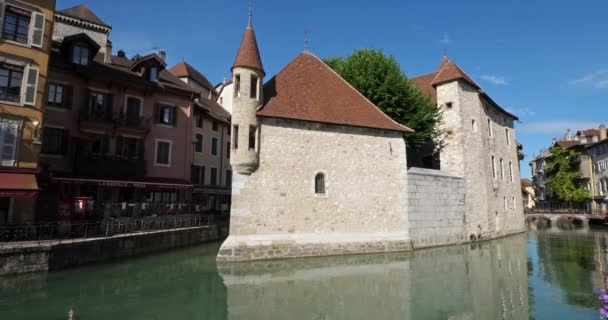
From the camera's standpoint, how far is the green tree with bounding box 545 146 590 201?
3829 centimetres

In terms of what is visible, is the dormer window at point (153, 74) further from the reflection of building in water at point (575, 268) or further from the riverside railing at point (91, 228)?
the reflection of building in water at point (575, 268)

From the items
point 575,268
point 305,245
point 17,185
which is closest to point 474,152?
Result: point 575,268

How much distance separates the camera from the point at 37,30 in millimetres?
13328

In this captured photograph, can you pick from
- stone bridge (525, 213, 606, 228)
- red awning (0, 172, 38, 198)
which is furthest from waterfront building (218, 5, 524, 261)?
stone bridge (525, 213, 606, 228)

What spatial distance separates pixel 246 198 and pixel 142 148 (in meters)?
8.27

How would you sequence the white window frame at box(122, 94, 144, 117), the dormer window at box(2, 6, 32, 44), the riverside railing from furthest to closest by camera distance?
1. the white window frame at box(122, 94, 144, 117)
2. the dormer window at box(2, 6, 32, 44)
3. the riverside railing

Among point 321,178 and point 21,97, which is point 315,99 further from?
point 21,97

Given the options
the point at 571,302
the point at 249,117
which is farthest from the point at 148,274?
the point at 571,302

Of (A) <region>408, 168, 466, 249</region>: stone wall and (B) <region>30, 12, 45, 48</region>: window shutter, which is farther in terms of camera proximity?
(A) <region>408, 168, 466, 249</region>: stone wall

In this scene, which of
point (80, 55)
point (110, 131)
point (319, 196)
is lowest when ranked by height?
point (319, 196)

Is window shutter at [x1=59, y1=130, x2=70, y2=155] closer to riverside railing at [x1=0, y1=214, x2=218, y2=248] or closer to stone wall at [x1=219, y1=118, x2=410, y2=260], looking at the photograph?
riverside railing at [x1=0, y1=214, x2=218, y2=248]

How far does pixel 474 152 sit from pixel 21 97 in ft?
75.6

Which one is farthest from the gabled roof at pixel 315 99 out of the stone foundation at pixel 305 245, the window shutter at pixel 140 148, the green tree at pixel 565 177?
the green tree at pixel 565 177

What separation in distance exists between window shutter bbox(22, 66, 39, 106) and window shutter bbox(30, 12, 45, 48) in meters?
1.02
